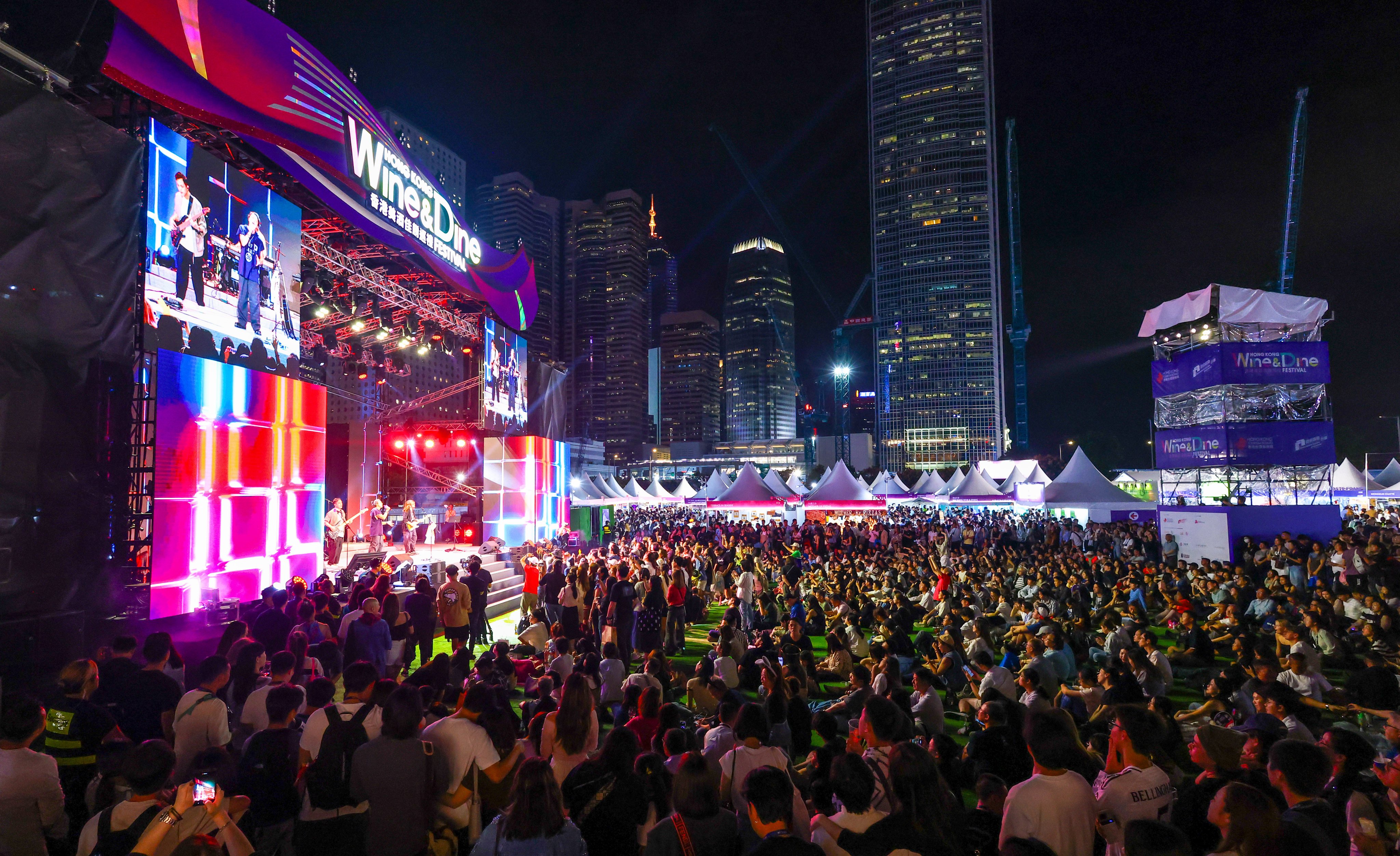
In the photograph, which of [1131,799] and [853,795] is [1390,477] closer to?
[1131,799]

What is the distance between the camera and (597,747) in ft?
15.4

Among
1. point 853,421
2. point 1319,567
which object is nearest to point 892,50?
point 853,421

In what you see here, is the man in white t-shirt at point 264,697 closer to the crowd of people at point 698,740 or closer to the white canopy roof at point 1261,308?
the crowd of people at point 698,740

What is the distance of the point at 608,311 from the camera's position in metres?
159

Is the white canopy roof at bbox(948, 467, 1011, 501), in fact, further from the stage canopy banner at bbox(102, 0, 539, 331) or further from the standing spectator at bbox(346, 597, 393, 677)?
the standing spectator at bbox(346, 597, 393, 677)

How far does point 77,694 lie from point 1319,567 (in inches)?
714

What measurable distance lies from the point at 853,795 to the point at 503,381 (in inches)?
740

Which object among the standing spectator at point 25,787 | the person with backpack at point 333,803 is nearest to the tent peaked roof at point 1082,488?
the person with backpack at point 333,803

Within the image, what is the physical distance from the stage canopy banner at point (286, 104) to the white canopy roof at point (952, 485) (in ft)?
80.3

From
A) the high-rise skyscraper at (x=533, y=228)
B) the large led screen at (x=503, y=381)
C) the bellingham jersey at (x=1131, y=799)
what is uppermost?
the high-rise skyscraper at (x=533, y=228)

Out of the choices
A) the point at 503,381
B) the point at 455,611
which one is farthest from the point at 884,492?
the point at 455,611

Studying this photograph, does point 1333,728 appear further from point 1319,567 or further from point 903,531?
point 903,531

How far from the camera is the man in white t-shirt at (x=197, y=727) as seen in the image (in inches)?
152

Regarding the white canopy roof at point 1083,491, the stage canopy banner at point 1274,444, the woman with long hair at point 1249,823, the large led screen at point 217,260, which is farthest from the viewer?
the stage canopy banner at point 1274,444
